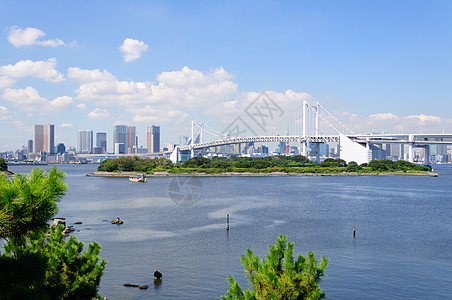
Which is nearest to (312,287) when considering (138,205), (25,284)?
(25,284)

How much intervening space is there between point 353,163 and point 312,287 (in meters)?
44.0

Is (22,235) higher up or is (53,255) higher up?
(22,235)

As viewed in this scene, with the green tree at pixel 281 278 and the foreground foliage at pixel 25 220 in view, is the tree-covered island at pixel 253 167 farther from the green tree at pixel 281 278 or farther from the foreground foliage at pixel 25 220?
the foreground foliage at pixel 25 220

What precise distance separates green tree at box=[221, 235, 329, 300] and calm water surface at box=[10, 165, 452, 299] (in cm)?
402

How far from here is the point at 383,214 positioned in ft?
54.8

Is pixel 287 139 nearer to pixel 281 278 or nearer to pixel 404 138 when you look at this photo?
pixel 404 138

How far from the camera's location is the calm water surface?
7840mm

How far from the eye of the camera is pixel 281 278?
354 cm

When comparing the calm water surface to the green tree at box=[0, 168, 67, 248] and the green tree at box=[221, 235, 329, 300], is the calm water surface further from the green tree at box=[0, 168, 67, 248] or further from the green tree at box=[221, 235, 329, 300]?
the green tree at box=[0, 168, 67, 248]

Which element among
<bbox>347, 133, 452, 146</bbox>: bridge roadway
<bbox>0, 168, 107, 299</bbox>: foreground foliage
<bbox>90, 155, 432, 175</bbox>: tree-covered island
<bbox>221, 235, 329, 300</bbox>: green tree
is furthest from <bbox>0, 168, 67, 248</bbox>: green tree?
<bbox>347, 133, 452, 146</bbox>: bridge roadway

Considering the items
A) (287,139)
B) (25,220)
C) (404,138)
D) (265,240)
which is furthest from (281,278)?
(404,138)

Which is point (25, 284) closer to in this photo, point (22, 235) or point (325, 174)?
point (22, 235)

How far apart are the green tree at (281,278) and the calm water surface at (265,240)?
4.02 meters

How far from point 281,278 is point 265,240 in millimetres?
7984
